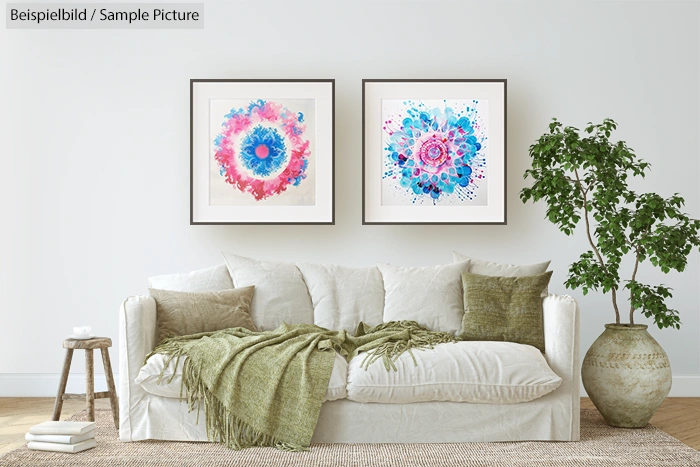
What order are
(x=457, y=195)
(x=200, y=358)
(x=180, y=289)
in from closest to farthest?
(x=200, y=358)
(x=180, y=289)
(x=457, y=195)

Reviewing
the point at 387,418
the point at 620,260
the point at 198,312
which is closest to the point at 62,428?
the point at 198,312

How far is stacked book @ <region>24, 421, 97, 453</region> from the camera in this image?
297cm

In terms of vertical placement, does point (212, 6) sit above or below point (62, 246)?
above

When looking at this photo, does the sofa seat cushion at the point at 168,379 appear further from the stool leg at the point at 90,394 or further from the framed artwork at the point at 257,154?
the framed artwork at the point at 257,154

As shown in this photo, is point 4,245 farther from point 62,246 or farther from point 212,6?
point 212,6

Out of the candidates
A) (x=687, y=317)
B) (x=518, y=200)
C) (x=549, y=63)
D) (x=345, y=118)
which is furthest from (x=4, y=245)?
(x=687, y=317)

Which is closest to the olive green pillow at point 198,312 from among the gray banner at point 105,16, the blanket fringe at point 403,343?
the blanket fringe at point 403,343

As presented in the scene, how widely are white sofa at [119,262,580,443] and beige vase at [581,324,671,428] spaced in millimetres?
344

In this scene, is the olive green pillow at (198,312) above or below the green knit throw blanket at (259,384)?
above

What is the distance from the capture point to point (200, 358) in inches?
121

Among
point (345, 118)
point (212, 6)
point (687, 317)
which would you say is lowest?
point (687, 317)

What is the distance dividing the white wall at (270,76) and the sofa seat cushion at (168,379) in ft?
4.67

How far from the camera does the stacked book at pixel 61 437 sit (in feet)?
9.75

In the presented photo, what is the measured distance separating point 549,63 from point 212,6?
219cm
